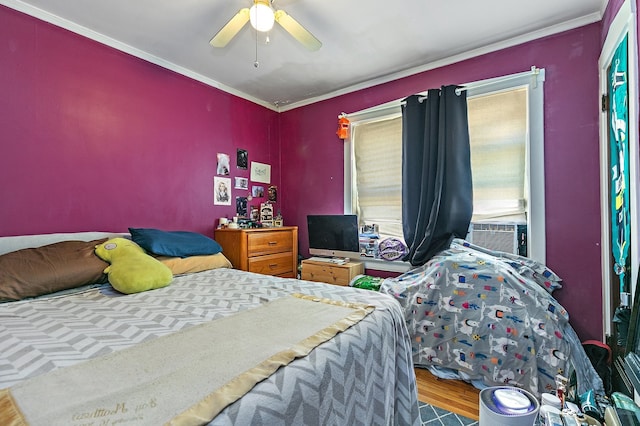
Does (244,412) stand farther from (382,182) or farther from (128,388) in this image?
(382,182)

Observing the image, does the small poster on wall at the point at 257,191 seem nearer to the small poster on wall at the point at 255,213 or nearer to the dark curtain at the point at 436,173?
the small poster on wall at the point at 255,213

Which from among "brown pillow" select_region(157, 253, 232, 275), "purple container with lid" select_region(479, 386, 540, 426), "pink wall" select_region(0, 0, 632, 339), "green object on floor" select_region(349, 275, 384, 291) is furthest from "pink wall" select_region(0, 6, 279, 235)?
"purple container with lid" select_region(479, 386, 540, 426)

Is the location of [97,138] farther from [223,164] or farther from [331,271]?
[331,271]

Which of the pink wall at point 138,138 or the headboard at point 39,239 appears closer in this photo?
the headboard at point 39,239

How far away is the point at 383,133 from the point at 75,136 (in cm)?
274

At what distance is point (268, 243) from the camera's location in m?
3.24

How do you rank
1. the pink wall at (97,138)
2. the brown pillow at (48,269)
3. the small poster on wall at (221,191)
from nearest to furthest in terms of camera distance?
1. the brown pillow at (48,269)
2. the pink wall at (97,138)
3. the small poster on wall at (221,191)

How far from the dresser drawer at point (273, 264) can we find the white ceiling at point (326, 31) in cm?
191

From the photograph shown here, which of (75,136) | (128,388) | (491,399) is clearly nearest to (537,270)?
(491,399)

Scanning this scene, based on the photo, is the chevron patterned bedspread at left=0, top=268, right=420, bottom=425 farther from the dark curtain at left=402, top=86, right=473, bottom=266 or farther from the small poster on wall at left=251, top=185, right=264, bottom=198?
the small poster on wall at left=251, top=185, right=264, bottom=198

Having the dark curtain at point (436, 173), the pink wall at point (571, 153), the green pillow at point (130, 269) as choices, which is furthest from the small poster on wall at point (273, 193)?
the pink wall at point (571, 153)

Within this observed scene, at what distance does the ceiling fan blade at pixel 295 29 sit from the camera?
186 centimetres

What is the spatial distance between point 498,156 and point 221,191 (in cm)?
274

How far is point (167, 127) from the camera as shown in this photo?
2.89 metres
